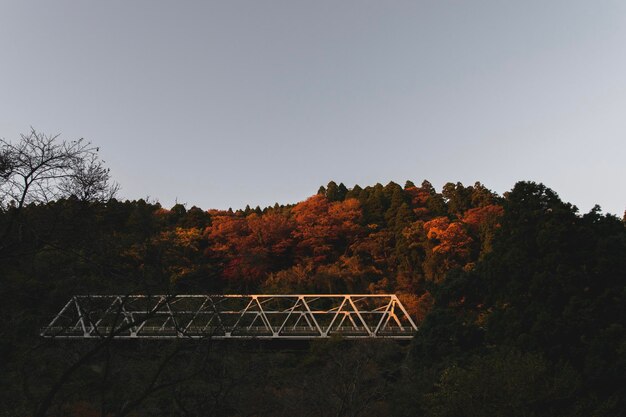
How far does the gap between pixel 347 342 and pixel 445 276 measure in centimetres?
1206

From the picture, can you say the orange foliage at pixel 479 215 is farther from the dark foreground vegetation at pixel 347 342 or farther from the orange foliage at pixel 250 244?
the orange foliage at pixel 250 244

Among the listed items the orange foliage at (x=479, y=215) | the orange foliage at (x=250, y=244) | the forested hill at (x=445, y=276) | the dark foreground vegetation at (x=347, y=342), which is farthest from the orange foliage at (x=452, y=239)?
the orange foliage at (x=250, y=244)

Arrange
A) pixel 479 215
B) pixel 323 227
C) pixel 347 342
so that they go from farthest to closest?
pixel 323 227 < pixel 479 215 < pixel 347 342

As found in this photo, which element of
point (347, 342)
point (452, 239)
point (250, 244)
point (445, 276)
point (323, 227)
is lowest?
point (347, 342)

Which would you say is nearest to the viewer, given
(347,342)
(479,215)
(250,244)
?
(347,342)

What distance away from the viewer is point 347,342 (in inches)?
1224

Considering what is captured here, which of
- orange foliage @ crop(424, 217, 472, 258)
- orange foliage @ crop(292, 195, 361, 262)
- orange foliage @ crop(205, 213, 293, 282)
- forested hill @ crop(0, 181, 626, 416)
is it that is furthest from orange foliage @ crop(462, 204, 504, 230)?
orange foliage @ crop(205, 213, 293, 282)

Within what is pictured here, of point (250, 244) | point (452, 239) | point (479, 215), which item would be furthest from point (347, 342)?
point (479, 215)

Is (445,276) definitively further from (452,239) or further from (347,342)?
(452,239)

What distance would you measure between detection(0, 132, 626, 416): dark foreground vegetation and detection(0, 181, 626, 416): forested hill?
0.06m

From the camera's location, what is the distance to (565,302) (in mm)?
16812

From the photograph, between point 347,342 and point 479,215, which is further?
point 479,215

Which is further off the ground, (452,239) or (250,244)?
(250,244)

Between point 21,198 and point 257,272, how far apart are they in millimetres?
31855
